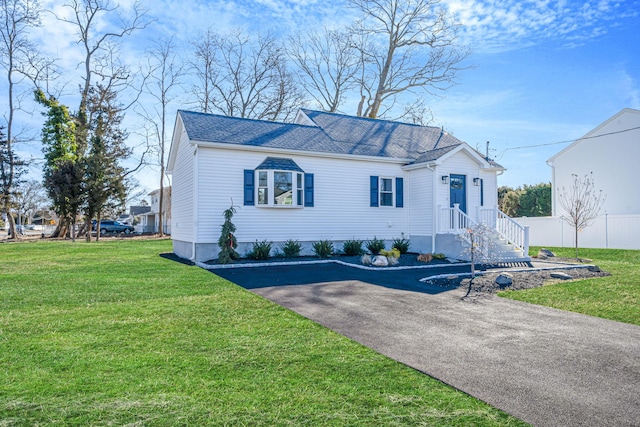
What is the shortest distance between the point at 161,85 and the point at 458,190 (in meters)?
28.6

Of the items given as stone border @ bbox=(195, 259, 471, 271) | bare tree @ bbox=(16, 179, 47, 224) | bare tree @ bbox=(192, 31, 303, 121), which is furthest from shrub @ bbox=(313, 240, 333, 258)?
bare tree @ bbox=(16, 179, 47, 224)

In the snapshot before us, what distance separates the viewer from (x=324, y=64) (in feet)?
103

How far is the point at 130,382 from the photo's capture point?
3293 mm

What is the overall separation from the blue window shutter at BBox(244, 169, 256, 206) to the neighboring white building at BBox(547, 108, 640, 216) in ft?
62.5

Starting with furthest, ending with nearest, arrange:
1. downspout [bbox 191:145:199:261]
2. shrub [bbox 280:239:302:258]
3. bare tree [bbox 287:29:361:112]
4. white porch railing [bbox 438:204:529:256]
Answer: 1. bare tree [bbox 287:29:361:112]
2. shrub [bbox 280:239:302:258]
3. white porch railing [bbox 438:204:529:256]
4. downspout [bbox 191:145:199:261]

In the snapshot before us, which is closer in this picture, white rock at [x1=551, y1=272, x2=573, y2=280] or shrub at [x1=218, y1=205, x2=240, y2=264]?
white rock at [x1=551, y1=272, x2=573, y2=280]

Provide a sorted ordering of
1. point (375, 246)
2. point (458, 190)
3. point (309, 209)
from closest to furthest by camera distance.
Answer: point (309, 209) < point (375, 246) < point (458, 190)

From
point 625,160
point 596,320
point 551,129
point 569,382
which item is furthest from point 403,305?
point 551,129

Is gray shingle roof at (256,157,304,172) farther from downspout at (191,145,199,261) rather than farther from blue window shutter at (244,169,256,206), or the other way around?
downspout at (191,145,199,261)

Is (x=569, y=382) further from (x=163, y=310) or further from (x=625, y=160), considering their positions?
(x=625, y=160)

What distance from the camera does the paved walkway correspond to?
301 cm

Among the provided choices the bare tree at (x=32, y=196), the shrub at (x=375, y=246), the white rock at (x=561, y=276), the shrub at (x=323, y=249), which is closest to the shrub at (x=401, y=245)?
the shrub at (x=375, y=246)

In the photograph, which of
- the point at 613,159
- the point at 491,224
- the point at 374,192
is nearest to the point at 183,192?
the point at 374,192

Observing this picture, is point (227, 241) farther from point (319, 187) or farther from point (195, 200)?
point (319, 187)
